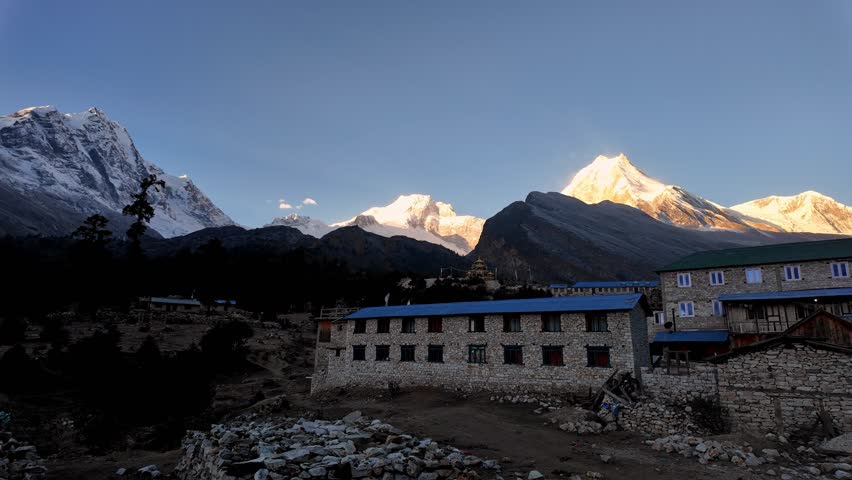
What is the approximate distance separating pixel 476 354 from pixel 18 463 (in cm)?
2857

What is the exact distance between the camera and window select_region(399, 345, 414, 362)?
42.4m

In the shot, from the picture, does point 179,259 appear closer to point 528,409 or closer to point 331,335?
point 331,335

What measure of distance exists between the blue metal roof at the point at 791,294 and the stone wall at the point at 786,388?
17.3 m

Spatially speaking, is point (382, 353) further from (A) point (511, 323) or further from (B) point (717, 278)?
(B) point (717, 278)

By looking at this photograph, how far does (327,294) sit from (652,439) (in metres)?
96.5

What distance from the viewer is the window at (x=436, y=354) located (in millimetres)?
40719

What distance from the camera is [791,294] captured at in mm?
41500

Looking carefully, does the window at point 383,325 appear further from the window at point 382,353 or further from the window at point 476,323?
the window at point 476,323

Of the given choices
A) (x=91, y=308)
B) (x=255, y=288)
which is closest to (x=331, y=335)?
(x=91, y=308)

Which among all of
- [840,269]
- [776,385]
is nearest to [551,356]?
[776,385]

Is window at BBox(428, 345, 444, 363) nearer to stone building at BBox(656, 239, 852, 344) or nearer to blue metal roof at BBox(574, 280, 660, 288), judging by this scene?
stone building at BBox(656, 239, 852, 344)

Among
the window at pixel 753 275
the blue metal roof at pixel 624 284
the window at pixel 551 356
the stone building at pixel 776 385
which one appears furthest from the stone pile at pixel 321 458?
the blue metal roof at pixel 624 284

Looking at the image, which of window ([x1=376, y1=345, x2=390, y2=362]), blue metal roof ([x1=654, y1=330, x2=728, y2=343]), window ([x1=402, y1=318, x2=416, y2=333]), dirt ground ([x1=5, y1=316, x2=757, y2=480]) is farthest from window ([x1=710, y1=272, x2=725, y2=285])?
window ([x1=376, y1=345, x2=390, y2=362])

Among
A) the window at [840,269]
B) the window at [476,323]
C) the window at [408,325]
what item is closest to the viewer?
the window at [476,323]
